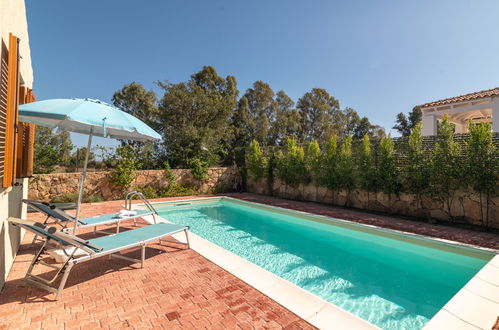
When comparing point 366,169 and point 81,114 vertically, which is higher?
point 81,114

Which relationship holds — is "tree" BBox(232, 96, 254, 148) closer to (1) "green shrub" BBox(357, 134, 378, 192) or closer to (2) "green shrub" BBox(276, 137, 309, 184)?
(2) "green shrub" BBox(276, 137, 309, 184)

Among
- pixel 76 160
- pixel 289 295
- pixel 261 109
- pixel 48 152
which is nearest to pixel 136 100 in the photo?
pixel 76 160

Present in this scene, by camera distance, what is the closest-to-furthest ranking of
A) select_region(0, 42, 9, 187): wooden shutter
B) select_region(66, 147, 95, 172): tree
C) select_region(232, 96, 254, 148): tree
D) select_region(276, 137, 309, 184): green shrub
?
1. select_region(0, 42, 9, 187): wooden shutter
2. select_region(276, 137, 309, 184): green shrub
3. select_region(66, 147, 95, 172): tree
4. select_region(232, 96, 254, 148): tree

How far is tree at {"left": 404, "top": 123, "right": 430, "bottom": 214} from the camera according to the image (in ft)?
27.8

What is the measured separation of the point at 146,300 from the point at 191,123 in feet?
A: 56.8

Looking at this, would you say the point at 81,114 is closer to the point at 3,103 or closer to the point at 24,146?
the point at 3,103

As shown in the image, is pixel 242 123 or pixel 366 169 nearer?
pixel 366 169

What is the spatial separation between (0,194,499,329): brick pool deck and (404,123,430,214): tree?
314 inches

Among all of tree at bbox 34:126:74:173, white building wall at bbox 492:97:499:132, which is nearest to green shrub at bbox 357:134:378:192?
white building wall at bbox 492:97:499:132

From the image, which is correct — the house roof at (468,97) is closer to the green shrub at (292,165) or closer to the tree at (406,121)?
the green shrub at (292,165)

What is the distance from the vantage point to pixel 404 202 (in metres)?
9.26

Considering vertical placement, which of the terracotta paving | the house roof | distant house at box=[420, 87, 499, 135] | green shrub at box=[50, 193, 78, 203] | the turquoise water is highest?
the house roof

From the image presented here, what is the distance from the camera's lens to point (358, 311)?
3617mm

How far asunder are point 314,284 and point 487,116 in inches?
707
